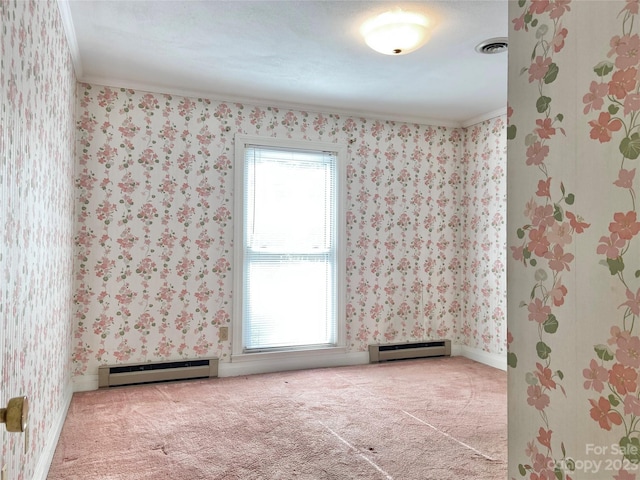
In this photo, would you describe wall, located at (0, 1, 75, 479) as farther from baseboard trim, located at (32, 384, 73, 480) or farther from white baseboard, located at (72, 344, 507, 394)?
white baseboard, located at (72, 344, 507, 394)

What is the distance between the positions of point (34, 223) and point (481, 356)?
416 centimetres

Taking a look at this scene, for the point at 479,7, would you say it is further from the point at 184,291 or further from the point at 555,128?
the point at 184,291

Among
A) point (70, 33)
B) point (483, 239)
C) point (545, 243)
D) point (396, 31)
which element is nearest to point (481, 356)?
point (483, 239)

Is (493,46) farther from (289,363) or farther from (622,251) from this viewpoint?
(289,363)

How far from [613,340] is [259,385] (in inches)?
129

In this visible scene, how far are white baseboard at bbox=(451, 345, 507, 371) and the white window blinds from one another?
1473mm

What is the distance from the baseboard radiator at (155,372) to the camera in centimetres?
368

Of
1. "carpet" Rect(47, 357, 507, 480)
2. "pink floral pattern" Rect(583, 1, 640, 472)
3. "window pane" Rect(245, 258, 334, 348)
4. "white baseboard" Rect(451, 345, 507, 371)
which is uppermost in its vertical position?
"pink floral pattern" Rect(583, 1, 640, 472)

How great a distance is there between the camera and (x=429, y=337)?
487 cm

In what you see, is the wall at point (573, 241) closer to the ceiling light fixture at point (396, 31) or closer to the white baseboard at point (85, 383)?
the ceiling light fixture at point (396, 31)

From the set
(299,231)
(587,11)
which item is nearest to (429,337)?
(299,231)

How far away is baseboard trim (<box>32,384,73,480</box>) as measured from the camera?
2.11 metres

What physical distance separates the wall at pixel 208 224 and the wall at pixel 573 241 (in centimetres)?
329

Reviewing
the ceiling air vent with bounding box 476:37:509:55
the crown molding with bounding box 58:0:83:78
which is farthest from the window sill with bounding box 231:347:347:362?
the ceiling air vent with bounding box 476:37:509:55
